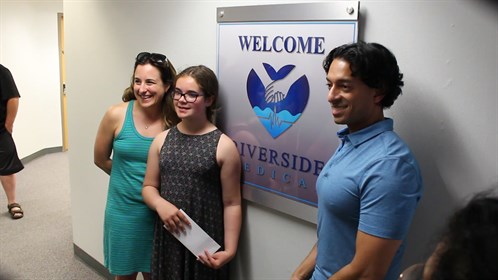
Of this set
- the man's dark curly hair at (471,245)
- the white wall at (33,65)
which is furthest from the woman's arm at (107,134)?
the white wall at (33,65)

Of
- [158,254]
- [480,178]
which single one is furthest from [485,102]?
[158,254]

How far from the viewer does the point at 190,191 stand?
5.69 feet

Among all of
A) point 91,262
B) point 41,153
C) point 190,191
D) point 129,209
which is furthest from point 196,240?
point 41,153

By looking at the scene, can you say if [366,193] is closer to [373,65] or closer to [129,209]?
[373,65]

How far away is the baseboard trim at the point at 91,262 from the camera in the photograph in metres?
2.81

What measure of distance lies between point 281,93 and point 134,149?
0.76m

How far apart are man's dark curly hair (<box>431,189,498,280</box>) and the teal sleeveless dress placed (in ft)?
4.91

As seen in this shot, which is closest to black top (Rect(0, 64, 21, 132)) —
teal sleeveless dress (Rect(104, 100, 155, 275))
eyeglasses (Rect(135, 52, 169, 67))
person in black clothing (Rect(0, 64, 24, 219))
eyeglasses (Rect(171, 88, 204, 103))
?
person in black clothing (Rect(0, 64, 24, 219))

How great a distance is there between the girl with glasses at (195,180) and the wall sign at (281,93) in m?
0.08

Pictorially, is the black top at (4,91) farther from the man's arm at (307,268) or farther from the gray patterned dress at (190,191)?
the man's arm at (307,268)

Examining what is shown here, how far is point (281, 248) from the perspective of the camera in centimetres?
171

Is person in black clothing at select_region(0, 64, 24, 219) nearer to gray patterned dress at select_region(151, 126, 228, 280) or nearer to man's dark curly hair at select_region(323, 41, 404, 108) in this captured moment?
gray patterned dress at select_region(151, 126, 228, 280)

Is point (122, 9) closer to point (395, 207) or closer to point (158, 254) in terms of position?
point (158, 254)

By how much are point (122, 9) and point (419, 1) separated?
1.67 meters
